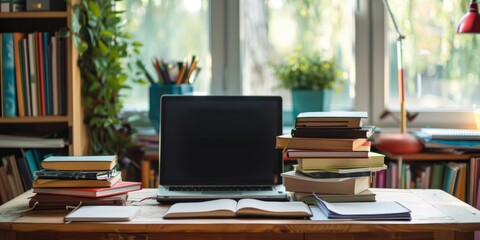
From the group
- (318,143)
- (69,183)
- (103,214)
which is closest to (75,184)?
(69,183)

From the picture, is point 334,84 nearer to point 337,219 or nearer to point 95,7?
point 95,7

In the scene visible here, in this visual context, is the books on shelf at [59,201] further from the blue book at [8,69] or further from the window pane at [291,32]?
the window pane at [291,32]

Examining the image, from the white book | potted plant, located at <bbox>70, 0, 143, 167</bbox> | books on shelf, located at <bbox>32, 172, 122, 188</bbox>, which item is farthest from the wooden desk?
potted plant, located at <bbox>70, 0, 143, 167</bbox>

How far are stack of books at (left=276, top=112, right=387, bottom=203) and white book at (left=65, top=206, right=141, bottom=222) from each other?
495 mm

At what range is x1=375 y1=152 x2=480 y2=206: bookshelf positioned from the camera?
2.76 meters

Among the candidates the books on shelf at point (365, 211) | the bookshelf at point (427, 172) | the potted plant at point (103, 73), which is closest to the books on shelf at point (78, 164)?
the books on shelf at point (365, 211)

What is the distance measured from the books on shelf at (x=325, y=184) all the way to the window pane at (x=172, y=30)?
1180 mm

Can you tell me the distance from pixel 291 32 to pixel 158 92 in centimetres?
72

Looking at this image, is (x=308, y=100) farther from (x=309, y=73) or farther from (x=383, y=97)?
(x=383, y=97)

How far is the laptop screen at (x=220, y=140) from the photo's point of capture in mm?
2174

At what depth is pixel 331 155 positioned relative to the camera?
6.64 ft

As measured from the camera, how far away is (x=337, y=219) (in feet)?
5.98

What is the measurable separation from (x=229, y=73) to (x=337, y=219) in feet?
4.67

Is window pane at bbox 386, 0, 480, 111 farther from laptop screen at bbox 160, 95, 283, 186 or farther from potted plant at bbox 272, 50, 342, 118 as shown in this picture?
laptop screen at bbox 160, 95, 283, 186
